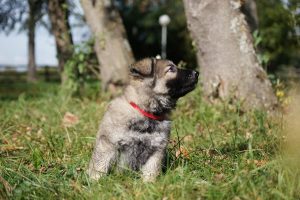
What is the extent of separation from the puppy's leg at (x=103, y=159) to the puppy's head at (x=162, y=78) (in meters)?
0.74

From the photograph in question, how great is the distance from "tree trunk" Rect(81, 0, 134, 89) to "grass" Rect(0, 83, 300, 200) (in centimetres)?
391

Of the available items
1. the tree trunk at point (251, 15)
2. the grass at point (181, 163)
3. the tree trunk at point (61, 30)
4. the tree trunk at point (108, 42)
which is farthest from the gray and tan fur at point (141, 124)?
the tree trunk at point (61, 30)

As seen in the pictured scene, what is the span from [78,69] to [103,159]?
8195 mm

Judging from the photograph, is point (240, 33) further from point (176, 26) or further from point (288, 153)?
point (176, 26)

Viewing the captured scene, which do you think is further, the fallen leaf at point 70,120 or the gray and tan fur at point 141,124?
the fallen leaf at point 70,120

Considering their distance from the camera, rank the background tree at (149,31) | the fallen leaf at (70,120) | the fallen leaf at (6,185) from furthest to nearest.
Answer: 1. the background tree at (149,31)
2. the fallen leaf at (70,120)
3. the fallen leaf at (6,185)

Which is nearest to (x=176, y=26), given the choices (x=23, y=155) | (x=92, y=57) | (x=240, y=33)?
(x=92, y=57)

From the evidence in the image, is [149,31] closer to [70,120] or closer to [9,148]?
[70,120]

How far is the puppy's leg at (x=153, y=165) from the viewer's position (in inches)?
194

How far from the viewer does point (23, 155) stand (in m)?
6.09

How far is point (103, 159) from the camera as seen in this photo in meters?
4.96

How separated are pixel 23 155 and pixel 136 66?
181cm

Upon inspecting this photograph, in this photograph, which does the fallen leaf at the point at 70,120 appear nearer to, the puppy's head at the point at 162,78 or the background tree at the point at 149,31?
the puppy's head at the point at 162,78

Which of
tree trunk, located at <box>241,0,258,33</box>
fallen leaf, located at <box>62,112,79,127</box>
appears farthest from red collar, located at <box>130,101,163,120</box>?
tree trunk, located at <box>241,0,258,33</box>
